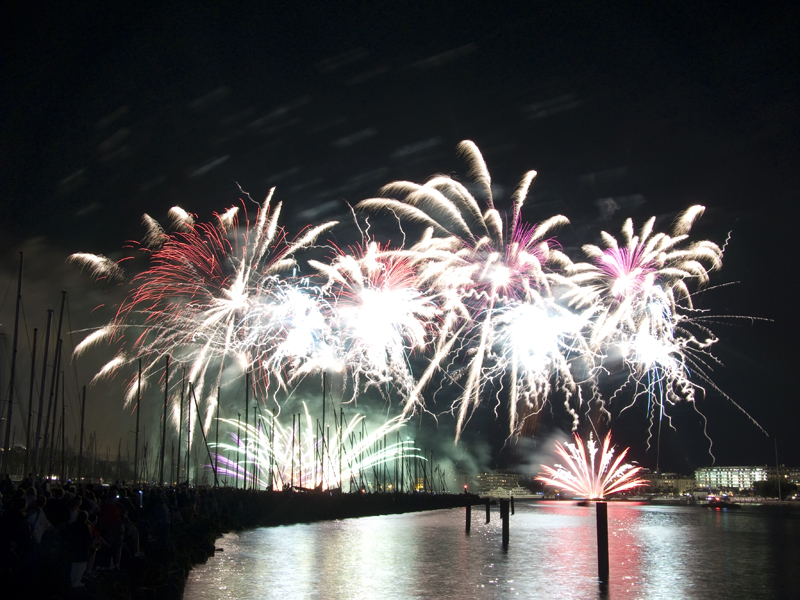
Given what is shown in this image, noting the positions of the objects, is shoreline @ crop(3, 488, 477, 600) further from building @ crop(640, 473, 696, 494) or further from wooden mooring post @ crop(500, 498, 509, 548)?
building @ crop(640, 473, 696, 494)

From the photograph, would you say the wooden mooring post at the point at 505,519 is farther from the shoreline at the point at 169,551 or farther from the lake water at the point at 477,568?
the shoreline at the point at 169,551

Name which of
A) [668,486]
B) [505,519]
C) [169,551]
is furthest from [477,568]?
[668,486]

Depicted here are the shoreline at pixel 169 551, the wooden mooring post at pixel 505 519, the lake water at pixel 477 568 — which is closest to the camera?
the shoreline at pixel 169 551

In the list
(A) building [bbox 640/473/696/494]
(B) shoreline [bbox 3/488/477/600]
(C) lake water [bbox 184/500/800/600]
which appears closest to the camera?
(B) shoreline [bbox 3/488/477/600]

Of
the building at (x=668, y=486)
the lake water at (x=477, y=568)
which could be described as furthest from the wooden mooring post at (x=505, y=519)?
the building at (x=668, y=486)

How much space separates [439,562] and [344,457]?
5321 cm

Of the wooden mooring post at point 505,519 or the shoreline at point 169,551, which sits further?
the wooden mooring post at point 505,519

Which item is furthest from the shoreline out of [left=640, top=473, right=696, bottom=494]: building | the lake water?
[left=640, top=473, right=696, bottom=494]: building

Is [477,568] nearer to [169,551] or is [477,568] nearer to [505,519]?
[169,551]

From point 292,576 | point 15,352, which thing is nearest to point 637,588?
point 292,576

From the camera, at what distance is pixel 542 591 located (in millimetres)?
13367

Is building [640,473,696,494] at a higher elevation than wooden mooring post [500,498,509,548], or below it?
below

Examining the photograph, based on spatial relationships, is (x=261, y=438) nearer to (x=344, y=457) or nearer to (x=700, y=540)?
(x=344, y=457)

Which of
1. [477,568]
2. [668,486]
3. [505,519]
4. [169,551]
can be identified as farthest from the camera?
[668,486]
